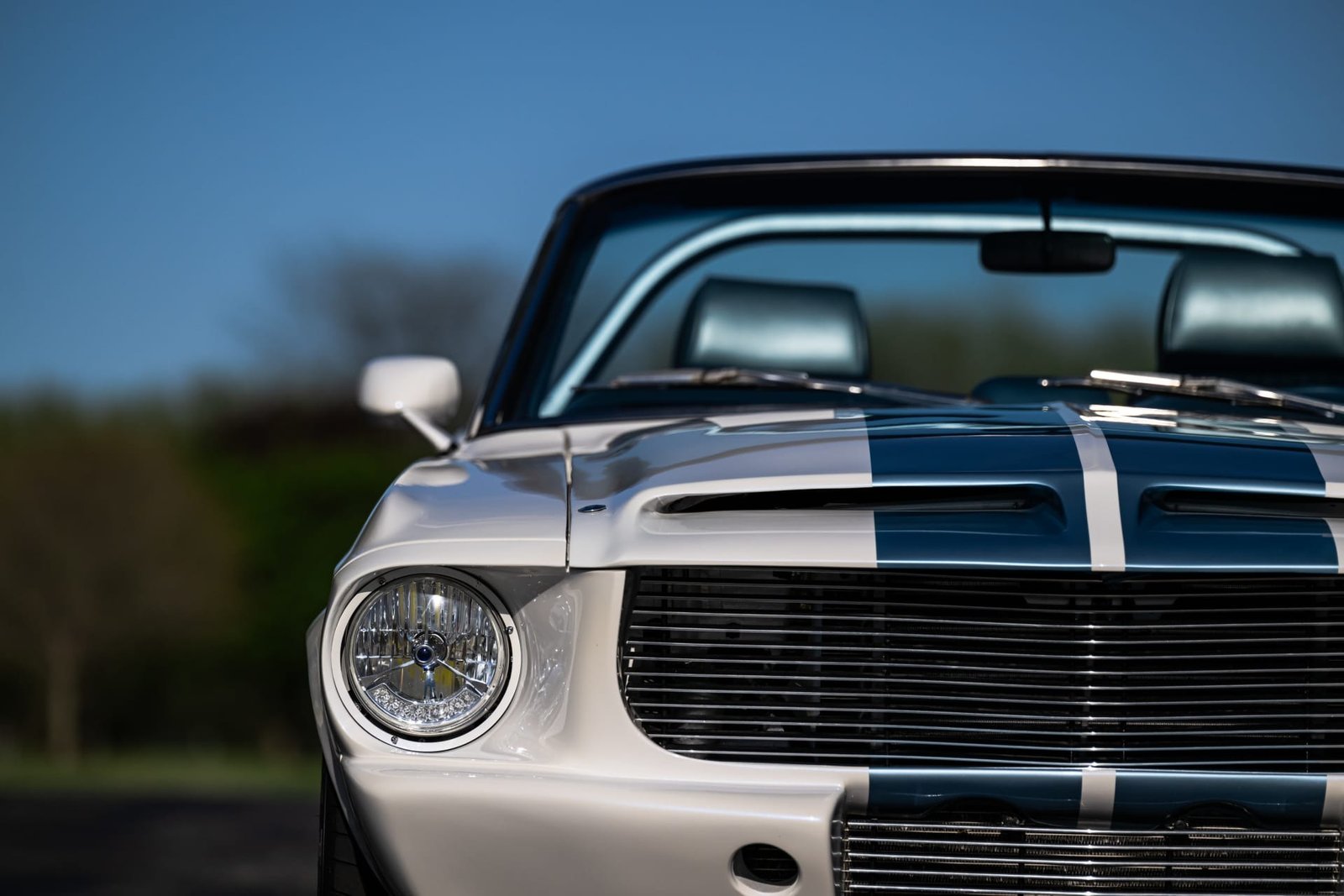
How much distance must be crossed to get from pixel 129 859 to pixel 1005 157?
4.09 meters

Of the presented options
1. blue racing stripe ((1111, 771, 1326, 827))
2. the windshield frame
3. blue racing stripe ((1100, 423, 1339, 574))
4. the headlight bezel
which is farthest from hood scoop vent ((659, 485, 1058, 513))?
the windshield frame

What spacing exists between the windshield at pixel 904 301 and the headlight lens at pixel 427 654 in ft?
3.02

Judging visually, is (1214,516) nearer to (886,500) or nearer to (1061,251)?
(886,500)

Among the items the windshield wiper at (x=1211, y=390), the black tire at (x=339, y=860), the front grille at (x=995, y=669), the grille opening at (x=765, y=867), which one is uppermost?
the windshield wiper at (x=1211, y=390)

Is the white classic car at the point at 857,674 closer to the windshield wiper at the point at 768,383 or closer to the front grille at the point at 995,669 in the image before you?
the front grille at the point at 995,669

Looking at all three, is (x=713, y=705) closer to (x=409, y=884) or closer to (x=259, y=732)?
(x=409, y=884)

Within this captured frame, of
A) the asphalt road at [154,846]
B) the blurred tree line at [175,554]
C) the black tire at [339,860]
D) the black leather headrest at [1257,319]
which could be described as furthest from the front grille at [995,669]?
the blurred tree line at [175,554]

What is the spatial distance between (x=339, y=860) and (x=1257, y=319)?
2.14 metres

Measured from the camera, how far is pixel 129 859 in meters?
5.21

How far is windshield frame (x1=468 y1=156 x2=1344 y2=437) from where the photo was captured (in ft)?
10.1

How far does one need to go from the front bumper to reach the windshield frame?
1.27 metres

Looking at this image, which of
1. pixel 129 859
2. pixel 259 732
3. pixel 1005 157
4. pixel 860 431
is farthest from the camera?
pixel 259 732

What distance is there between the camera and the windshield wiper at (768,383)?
2.70 metres

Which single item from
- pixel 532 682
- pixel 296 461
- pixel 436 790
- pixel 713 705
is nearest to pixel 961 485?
pixel 713 705
